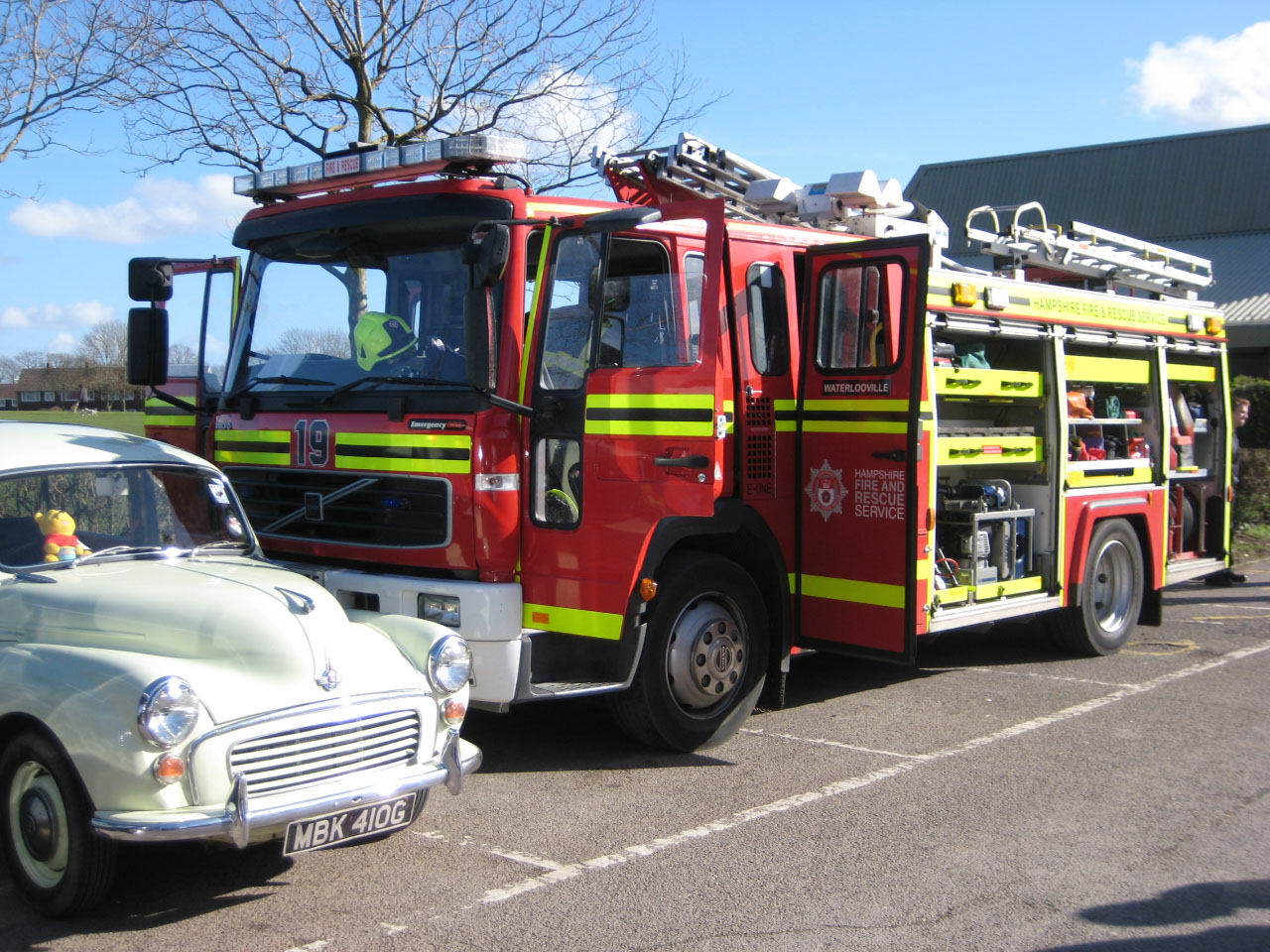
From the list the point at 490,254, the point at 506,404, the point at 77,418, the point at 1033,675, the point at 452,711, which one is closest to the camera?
the point at 452,711

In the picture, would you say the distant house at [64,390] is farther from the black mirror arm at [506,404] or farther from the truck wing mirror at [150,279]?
the black mirror arm at [506,404]

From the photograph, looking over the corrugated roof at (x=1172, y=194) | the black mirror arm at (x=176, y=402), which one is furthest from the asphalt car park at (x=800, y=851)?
the corrugated roof at (x=1172, y=194)

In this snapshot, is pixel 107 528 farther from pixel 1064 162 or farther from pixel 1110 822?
pixel 1064 162

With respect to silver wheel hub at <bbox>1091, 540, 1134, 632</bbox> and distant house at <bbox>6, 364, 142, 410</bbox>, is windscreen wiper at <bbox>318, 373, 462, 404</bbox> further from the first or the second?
distant house at <bbox>6, 364, 142, 410</bbox>

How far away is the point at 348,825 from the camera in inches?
178

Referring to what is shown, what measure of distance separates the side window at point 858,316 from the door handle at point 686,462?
149 cm

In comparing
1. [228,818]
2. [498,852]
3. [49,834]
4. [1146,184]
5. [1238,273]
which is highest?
[1146,184]

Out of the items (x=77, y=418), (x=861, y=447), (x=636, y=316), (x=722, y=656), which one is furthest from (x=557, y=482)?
(x=77, y=418)

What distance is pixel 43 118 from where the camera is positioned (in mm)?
11188

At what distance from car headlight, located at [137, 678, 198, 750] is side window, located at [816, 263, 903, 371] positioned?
4225 mm

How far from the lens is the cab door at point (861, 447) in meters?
6.91

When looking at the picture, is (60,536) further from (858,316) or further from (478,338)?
(858,316)

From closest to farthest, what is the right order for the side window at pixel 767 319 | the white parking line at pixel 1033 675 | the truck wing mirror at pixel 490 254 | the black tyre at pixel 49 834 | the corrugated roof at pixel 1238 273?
the black tyre at pixel 49 834 < the truck wing mirror at pixel 490 254 < the side window at pixel 767 319 < the white parking line at pixel 1033 675 < the corrugated roof at pixel 1238 273

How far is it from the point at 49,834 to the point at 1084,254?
8.48m
